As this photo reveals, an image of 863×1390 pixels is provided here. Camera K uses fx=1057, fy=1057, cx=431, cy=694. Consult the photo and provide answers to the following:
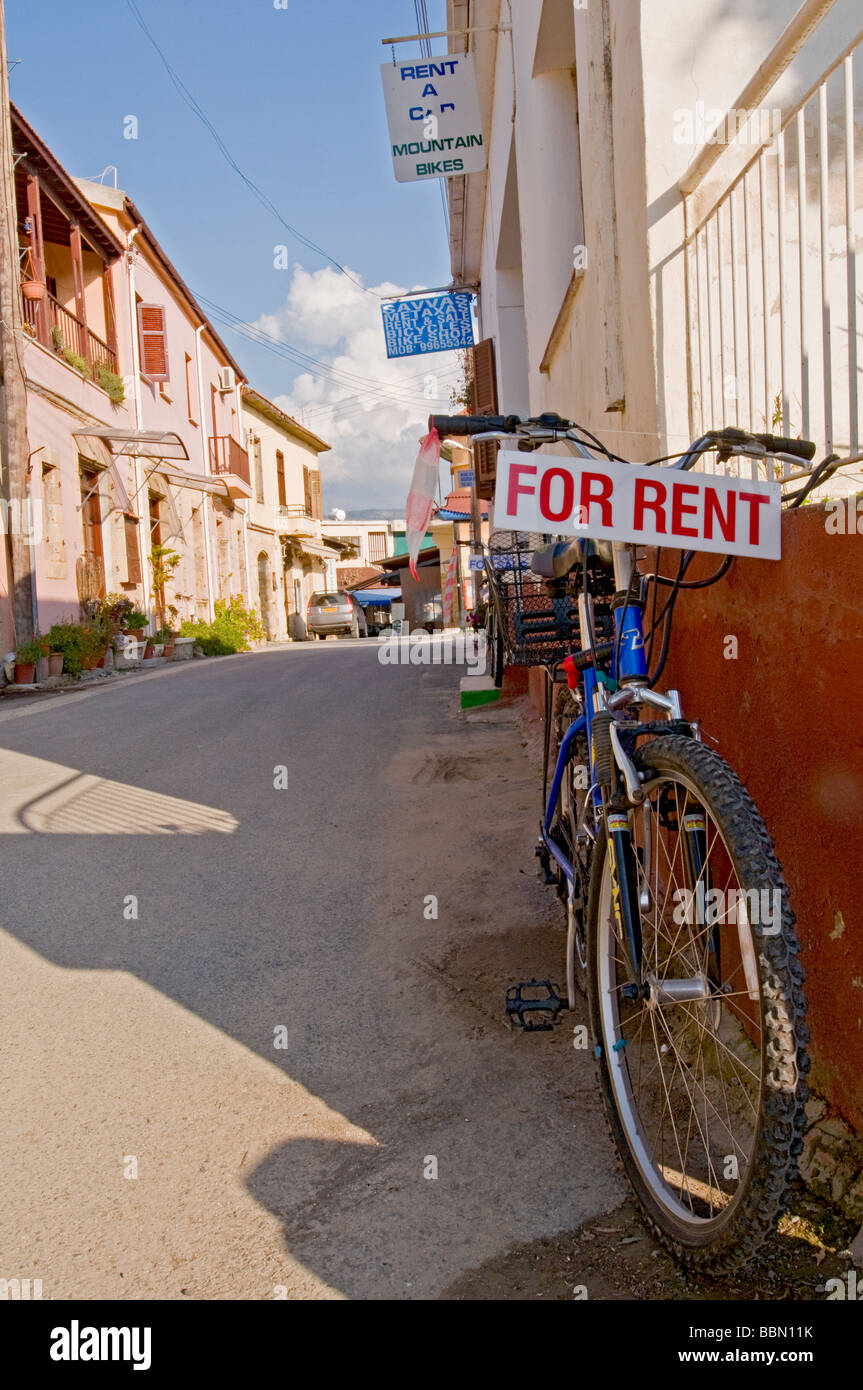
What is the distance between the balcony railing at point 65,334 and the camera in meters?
15.9

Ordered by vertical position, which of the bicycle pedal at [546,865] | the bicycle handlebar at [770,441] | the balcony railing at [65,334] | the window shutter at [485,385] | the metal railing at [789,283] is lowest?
the bicycle pedal at [546,865]

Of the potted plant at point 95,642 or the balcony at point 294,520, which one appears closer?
the potted plant at point 95,642

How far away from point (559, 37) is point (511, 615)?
3.67 m

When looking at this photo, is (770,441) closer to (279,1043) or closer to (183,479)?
(279,1043)

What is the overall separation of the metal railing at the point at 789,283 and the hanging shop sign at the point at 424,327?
29.6ft

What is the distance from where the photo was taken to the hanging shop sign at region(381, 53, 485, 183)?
841 cm

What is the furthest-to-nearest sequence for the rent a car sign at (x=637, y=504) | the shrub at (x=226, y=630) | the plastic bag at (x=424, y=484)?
the shrub at (x=226, y=630) → the plastic bag at (x=424, y=484) → the rent a car sign at (x=637, y=504)

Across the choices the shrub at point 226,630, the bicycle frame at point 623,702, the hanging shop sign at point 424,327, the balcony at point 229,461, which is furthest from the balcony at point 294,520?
the bicycle frame at point 623,702

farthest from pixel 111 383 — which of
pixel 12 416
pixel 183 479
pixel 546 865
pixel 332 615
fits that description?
pixel 546 865

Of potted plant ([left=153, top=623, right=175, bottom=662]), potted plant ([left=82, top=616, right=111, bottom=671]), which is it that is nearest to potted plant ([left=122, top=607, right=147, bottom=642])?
potted plant ([left=153, top=623, right=175, bottom=662])

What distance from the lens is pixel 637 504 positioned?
2.13m

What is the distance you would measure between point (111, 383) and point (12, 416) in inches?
228

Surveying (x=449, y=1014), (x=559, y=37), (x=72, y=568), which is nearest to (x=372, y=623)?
(x=72, y=568)

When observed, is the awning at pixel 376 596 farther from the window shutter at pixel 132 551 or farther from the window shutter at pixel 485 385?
the window shutter at pixel 485 385
